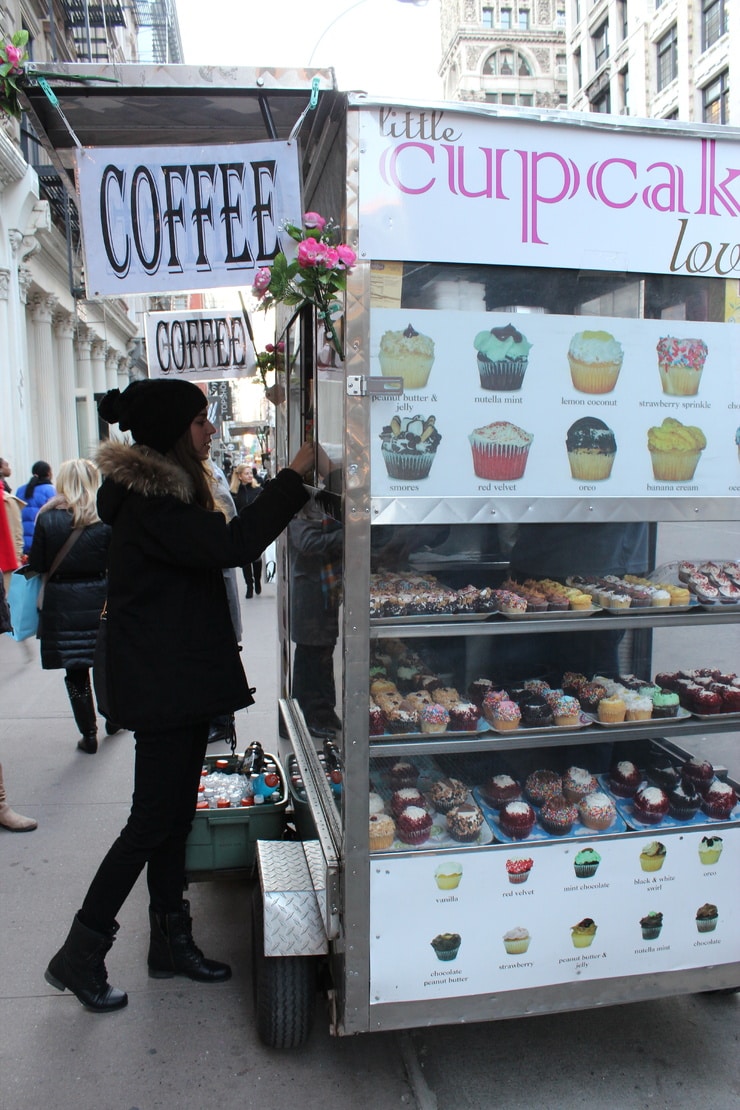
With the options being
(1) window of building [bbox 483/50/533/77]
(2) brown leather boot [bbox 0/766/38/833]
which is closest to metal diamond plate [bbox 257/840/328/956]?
(2) brown leather boot [bbox 0/766/38/833]

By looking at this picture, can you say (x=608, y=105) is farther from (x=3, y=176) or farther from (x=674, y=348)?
(x=674, y=348)

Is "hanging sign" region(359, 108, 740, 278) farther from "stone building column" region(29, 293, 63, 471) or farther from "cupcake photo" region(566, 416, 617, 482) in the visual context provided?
"stone building column" region(29, 293, 63, 471)

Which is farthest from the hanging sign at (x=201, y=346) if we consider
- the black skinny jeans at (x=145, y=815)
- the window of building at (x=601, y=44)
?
the window of building at (x=601, y=44)

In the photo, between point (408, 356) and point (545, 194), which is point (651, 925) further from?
point (545, 194)

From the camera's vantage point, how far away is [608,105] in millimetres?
43594

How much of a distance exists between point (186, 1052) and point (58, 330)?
56.4 feet

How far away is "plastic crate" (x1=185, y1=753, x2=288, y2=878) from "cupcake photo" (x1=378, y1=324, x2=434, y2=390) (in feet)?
6.09

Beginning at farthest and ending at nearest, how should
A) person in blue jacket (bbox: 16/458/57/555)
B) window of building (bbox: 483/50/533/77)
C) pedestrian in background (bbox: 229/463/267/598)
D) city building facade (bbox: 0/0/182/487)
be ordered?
window of building (bbox: 483/50/533/77) → city building facade (bbox: 0/0/182/487) → pedestrian in background (bbox: 229/463/267/598) → person in blue jacket (bbox: 16/458/57/555)

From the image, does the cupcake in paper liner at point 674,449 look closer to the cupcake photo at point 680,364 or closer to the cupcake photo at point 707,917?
the cupcake photo at point 680,364

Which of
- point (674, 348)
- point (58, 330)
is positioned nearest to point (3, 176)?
point (58, 330)

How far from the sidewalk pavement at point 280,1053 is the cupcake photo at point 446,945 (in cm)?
46

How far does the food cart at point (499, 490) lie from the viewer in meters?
2.22

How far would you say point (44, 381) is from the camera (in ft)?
52.0

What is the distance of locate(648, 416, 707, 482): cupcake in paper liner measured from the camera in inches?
96.3
